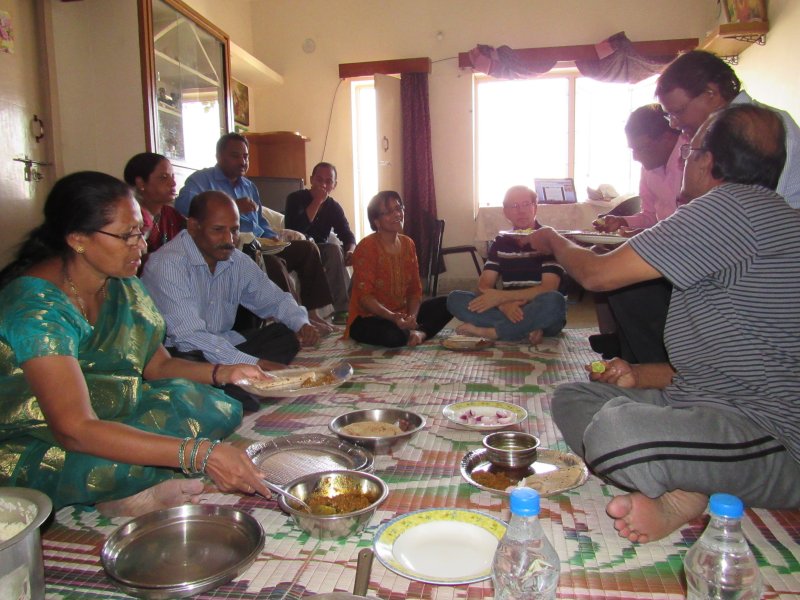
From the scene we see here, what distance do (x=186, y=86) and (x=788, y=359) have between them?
4602 millimetres

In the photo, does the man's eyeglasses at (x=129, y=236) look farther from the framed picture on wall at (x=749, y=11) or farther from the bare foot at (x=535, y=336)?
the framed picture on wall at (x=749, y=11)

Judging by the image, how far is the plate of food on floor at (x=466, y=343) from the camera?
3178 millimetres

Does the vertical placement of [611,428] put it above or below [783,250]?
below

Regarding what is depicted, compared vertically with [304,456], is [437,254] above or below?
above

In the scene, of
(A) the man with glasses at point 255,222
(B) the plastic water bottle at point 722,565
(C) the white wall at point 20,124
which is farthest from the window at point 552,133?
(B) the plastic water bottle at point 722,565

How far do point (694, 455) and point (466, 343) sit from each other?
6.56 feet

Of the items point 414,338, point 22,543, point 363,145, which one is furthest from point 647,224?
point 363,145

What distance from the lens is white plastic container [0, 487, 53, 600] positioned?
0.92 meters

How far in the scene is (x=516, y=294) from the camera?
3.41 metres

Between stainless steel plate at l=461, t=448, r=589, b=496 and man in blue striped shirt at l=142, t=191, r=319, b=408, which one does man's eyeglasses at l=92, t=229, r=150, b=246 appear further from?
stainless steel plate at l=461, t=448, r=589, b=496

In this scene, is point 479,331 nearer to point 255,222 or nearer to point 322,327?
point 322,327

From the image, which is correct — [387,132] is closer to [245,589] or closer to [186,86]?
[186,86]

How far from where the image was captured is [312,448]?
67.8 inches

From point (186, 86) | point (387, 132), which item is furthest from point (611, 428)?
point (387, 132)
